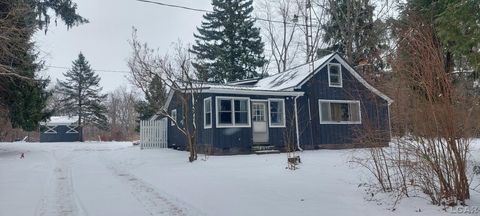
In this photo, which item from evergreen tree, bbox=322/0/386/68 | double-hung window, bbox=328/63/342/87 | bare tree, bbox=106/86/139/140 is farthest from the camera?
bare tree, bbox=106/86/139/140

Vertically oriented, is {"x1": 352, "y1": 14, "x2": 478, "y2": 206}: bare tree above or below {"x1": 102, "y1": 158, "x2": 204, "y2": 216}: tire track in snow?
above

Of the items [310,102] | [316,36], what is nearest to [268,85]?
[310,102]

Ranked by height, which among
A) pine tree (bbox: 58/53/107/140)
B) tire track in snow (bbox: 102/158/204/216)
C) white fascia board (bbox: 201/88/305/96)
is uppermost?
pine tree (bbox: 58/53/107/140)

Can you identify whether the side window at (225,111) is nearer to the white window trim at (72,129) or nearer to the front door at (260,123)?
the front door at (260,123)

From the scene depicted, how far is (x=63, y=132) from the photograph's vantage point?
4697cm

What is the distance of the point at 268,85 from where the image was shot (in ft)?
74.0

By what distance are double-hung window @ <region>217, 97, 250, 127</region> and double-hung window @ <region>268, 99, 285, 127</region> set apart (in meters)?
1.48

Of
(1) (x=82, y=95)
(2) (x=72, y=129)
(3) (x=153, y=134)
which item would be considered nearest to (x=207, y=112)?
(3) (x=153, y=134)

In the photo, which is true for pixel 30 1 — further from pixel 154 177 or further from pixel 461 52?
pixel 461 52

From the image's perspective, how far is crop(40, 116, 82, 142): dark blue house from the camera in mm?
46438

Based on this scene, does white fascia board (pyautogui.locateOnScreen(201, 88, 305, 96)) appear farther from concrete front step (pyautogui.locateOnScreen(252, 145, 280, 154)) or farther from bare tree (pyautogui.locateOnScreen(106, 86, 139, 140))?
bare tree (pyautogui.locateOnScreen(106, 86, 139, 140))

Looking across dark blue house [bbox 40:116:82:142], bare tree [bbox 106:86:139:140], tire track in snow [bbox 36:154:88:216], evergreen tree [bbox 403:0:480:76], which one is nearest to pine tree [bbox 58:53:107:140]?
dark blue house [bbox 40:116:82:142]

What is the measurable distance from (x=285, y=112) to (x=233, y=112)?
2839 millimetres

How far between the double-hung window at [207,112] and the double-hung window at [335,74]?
22.2ft
